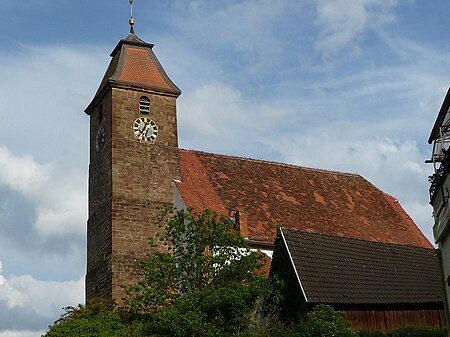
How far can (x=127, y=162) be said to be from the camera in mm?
33406

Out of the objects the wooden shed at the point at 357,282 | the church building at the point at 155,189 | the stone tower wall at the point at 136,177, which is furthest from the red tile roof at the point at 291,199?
the wooden shed at the point at 357,282

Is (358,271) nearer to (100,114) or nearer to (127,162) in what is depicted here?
(127,162)

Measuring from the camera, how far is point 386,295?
26344mm

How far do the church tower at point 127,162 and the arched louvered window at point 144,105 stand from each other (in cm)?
4

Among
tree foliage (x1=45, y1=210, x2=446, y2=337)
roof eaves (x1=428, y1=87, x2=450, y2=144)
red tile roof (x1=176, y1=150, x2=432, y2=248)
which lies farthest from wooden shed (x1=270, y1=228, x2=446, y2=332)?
roof eaves (x1=428, y1=87, x2=450, y2=144)

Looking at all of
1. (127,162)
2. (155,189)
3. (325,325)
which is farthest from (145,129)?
(325,325)

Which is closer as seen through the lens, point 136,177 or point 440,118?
point 440,118

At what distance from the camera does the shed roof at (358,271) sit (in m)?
25.4

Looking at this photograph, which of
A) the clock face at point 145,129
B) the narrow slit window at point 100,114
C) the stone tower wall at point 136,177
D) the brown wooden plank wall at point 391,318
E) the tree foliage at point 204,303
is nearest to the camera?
the tree foliage at point 204,303

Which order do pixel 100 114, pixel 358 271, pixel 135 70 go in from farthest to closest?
1. pixel 100 114
2. pixel 135 70
3. pixel 358 271

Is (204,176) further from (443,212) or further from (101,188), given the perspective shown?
(443,212)

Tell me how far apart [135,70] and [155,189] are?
218 inches

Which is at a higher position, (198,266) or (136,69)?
(136,69)

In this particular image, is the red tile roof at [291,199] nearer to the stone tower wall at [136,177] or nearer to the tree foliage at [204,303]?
the stone tower wall at [136,177]
